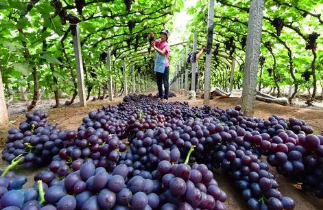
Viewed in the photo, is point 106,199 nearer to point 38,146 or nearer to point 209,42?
point 38,146

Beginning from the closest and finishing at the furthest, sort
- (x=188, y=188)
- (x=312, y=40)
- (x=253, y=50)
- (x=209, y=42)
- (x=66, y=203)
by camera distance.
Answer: (x=66, y=203) < (x=188, y=188) < (x=253, y=50) < (x=209, y=42) < (x=312, y=40)

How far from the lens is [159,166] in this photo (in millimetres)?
739

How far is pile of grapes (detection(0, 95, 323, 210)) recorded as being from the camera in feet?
1.99

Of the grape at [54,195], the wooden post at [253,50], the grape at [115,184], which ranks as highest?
the wooden post at [253,50]

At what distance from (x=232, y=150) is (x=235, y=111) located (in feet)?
1.77

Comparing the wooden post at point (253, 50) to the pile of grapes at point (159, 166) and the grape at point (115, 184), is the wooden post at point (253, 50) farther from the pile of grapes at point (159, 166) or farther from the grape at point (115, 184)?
the grape at point (115, 184)

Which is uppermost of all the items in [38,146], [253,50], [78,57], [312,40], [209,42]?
[312,40]

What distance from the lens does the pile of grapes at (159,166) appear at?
1.99 feet

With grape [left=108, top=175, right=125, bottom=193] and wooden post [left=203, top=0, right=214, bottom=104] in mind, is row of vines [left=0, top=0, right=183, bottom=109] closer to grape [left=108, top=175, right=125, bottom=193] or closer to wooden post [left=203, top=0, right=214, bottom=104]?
wooden post [left=203, top=0, right=214, bottom=104]

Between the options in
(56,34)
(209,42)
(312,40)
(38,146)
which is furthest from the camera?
(312,40)

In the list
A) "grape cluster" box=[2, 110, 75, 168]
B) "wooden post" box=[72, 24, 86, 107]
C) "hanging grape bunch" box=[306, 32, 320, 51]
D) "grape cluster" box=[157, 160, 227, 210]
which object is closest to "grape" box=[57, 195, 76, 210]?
"grape cluster" box=[157, 160, 227, 210]

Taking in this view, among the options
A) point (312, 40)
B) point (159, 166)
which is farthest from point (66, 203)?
point (312, 40)

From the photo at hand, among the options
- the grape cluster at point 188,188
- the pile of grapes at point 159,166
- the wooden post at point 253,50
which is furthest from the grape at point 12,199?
the wooden post at point 253,50

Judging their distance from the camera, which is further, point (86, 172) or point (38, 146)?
point (38, 146)
